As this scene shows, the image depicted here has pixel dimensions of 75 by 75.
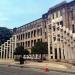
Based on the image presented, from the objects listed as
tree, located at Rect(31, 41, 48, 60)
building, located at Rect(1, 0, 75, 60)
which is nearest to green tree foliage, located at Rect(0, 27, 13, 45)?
building, located at Rect(1, 0, 75, 60)

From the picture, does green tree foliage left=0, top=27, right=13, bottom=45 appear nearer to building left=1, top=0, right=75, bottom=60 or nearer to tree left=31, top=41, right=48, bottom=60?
building left=1, top=0, right=75, bottom=60

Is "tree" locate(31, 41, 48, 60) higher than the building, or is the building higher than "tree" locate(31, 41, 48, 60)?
the building

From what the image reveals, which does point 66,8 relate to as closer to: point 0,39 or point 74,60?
point 74,60

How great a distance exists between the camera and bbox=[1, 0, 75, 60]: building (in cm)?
4997

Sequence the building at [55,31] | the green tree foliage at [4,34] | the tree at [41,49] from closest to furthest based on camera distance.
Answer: the building at [55,31]
the tree at [41,49]
the green tree foliage at [4,34]

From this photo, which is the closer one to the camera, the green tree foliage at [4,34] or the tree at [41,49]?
the tree at [41,49]

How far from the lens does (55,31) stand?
54.4 m

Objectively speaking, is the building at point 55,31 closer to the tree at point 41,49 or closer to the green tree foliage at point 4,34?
the tree at point 41,49

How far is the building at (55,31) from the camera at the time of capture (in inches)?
1967

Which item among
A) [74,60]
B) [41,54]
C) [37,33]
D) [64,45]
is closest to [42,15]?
[37,33]

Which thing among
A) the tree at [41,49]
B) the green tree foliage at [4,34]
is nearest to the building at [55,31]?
the tree at [41,49]

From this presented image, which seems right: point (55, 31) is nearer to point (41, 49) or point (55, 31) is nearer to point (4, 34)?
point (41, 49)

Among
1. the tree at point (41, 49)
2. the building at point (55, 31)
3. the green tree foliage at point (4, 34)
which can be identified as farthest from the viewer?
the green tree foliage at point (4, 34)

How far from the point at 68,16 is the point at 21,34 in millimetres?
27840
